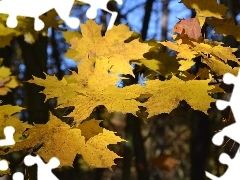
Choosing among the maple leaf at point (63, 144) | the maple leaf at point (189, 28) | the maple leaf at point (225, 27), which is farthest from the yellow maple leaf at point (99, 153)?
the maple leaf at point (225, 27)

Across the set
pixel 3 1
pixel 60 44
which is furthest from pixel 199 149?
pixel 60 44

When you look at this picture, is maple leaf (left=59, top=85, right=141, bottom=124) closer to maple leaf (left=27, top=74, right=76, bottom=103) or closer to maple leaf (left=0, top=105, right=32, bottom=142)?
maple leaf (left=27, top=74, right=76, bottom=103)

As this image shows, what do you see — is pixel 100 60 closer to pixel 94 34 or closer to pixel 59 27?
pixel 94 34

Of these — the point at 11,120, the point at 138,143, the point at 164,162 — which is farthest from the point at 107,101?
the point at 164,162

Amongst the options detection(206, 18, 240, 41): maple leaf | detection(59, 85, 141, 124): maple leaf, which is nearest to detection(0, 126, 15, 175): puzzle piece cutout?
detection(59, 85, 141, 124): maple leaf

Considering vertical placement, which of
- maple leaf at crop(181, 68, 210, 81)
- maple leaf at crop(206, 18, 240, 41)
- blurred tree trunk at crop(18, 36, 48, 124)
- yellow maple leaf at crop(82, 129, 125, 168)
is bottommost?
blurred tree trunk at crop(18, 36, 48, 124)
